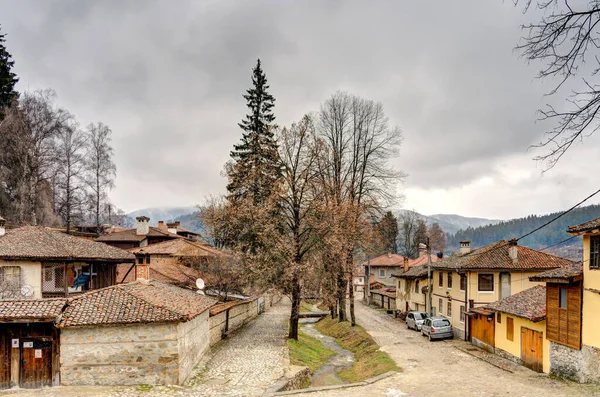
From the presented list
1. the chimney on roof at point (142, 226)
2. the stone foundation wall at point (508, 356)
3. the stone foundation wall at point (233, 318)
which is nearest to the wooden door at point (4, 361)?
the stone foundation wall at point (233, 318)

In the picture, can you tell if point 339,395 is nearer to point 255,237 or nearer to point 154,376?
point 154,376

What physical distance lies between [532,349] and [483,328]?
19.5 feet

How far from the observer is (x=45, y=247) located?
827 inches

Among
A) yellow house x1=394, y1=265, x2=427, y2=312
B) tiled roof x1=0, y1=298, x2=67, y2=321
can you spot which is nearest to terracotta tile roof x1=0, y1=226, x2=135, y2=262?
tiled roof x1=0, y1=298, x2=67, y2=321

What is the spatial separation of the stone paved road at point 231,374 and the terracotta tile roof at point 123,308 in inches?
86.8

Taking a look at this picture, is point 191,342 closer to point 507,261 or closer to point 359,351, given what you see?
point 359,351

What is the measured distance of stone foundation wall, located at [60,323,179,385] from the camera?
47.5 feet

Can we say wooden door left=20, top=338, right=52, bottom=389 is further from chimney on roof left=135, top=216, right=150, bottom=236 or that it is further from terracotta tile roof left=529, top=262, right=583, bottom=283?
chimney on roof left=135, top=216, right=150, bottom=236

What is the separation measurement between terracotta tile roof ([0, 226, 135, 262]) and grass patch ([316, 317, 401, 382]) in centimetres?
1441

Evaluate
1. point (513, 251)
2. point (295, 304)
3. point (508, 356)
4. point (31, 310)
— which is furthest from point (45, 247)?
point (513, 251)

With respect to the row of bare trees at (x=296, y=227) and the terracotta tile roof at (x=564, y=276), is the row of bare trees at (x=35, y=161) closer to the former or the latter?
the row of bare trees at (x=296, y=227)

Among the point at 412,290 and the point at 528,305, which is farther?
the point at 412,290

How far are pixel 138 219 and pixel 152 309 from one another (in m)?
31.0

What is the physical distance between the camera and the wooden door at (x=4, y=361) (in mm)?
14453
